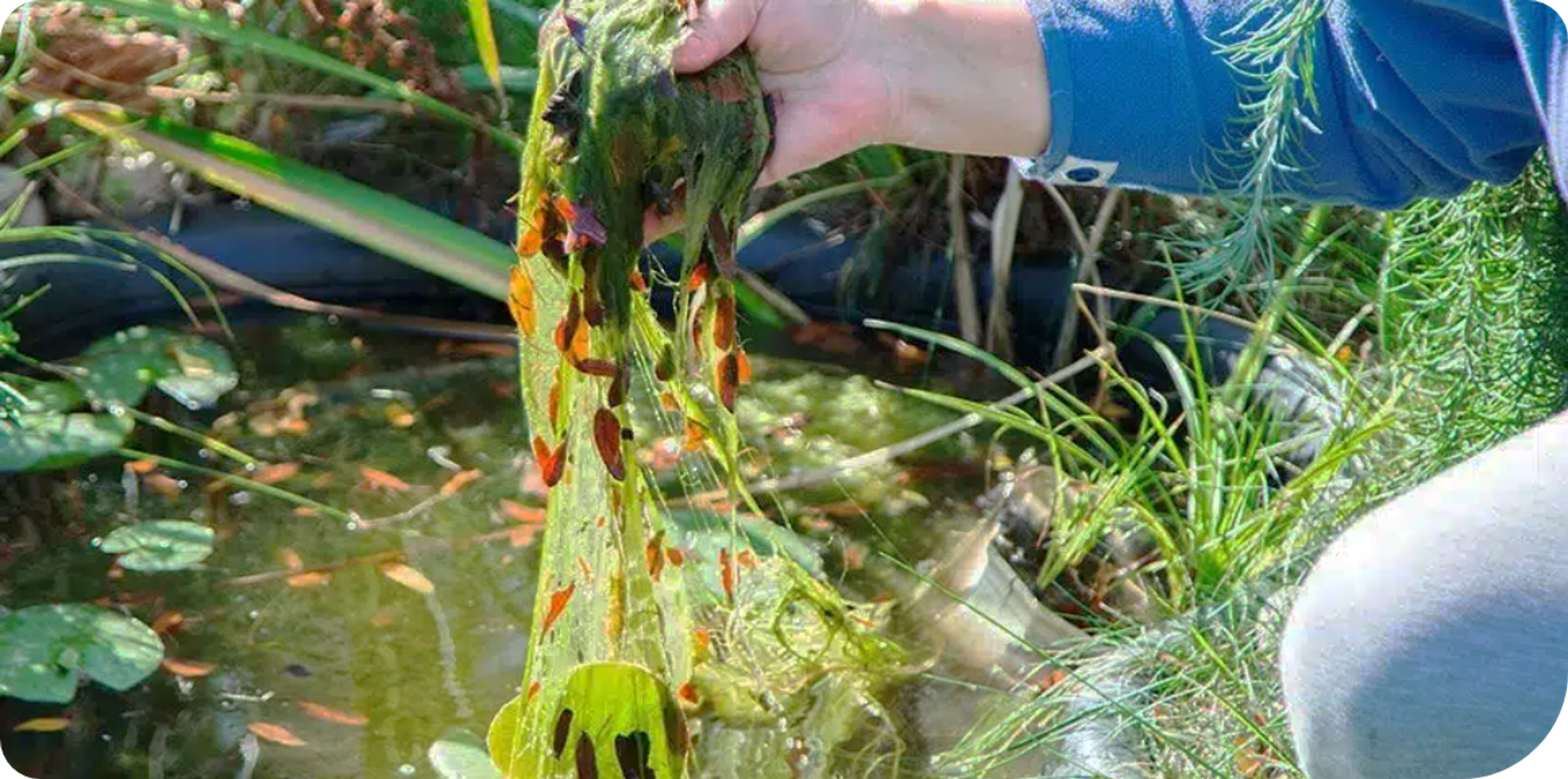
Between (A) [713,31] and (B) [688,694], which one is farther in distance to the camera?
(B) [688,694]

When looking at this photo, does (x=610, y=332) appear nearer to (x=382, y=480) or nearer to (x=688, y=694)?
(x=688, y=694)

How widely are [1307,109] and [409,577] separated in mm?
1277

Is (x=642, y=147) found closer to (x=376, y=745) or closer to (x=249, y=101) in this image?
(x=376, y=745)

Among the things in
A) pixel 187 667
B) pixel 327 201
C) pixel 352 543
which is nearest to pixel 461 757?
pixel 187 667

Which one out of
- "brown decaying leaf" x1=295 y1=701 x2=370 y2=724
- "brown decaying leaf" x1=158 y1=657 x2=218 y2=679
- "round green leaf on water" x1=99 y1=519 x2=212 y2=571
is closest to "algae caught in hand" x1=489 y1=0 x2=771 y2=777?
"brown decaying leaf" x1=295 y1=701 x2=370 y2=724

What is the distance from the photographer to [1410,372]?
189 centimetres

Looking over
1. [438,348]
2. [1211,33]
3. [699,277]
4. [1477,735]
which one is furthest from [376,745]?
[1477,735]

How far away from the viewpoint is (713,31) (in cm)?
140

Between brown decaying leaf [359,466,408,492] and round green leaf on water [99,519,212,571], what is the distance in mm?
234

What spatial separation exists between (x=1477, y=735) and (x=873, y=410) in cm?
174

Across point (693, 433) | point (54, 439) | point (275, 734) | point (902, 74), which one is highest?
point (902, 74)

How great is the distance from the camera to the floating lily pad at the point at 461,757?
6.12 feet

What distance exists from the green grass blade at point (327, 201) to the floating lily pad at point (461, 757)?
76cm

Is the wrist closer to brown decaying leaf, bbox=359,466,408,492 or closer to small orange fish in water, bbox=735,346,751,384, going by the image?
small orange fish in water, bbox=735,346,751,384
